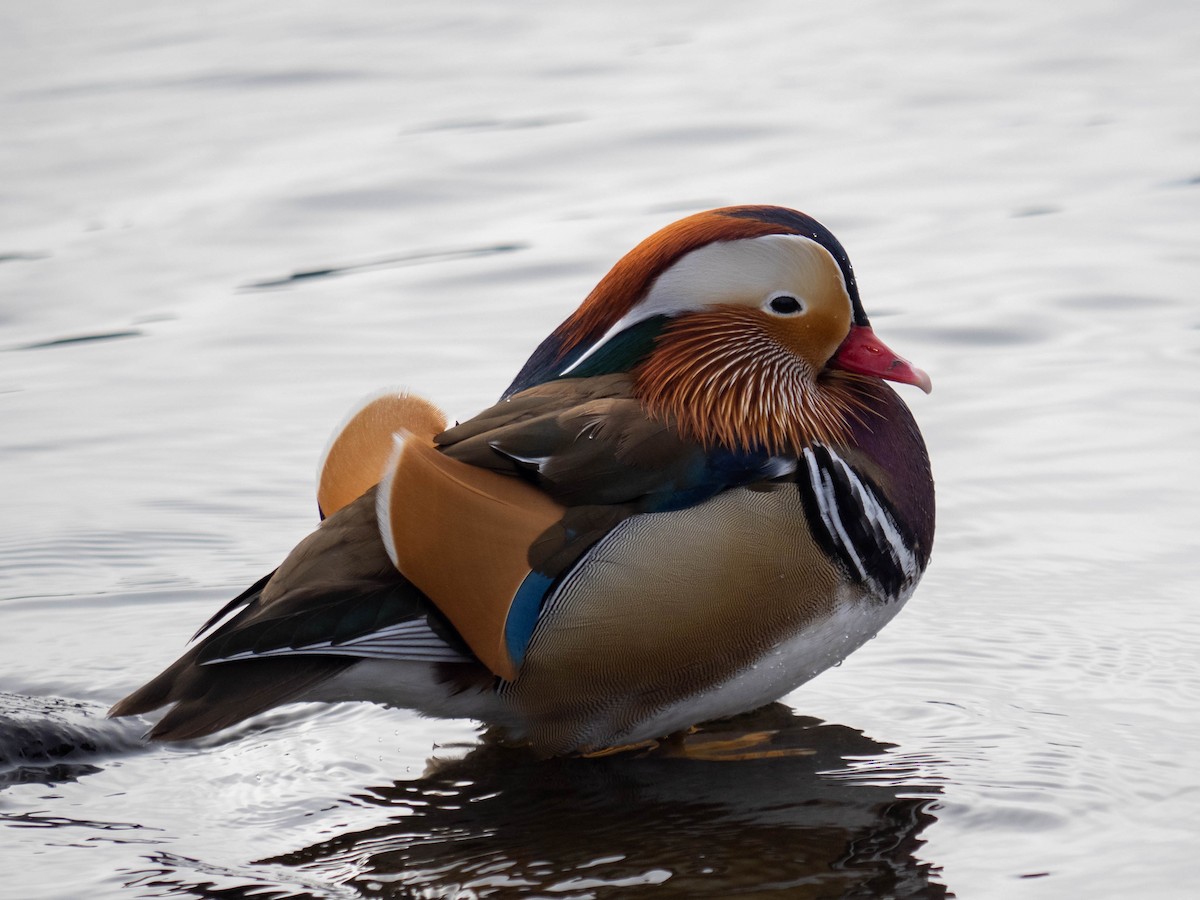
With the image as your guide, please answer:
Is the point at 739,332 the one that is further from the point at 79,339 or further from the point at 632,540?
the point at 79,339

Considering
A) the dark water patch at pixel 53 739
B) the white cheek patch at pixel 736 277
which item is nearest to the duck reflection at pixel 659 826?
the dark water patch at pixel 53 739

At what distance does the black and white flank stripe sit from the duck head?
9 cm

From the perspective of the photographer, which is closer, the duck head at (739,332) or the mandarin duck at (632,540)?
the mandarin duck at (632,540)

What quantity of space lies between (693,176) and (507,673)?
5718 millimetres

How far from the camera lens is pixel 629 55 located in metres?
11.6

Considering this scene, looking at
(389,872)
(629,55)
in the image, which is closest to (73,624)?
(389,872)

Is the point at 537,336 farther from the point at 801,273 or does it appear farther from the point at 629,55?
the point at 629,55

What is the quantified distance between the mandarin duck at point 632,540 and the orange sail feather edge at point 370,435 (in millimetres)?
265

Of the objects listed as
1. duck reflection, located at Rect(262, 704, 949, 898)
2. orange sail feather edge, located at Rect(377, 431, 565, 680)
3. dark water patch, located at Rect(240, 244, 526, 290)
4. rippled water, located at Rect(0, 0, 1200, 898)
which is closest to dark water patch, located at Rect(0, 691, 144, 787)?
rippled water, located at Rect(0, 0, 1200, 898)

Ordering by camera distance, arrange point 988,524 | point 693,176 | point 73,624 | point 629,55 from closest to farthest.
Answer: point 73,624 → point 988,524 → point 693,176 → point 629,55

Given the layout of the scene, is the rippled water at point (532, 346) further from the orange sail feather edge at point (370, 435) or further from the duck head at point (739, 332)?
the duck head at point (739, 332)

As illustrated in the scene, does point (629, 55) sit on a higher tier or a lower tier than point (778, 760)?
higher

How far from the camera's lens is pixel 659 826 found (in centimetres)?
388

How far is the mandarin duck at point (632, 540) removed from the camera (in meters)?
3.73
